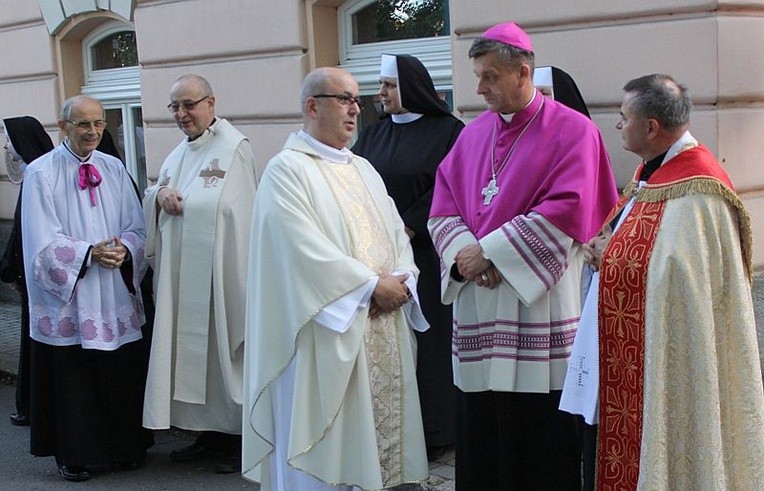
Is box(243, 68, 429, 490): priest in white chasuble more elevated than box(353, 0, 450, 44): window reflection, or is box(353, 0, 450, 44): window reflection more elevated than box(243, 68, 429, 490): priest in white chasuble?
box(353, 0, 450, 44): window reflection

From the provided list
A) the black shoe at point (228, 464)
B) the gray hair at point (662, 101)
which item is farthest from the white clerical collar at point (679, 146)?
the black shoe at point (228, 464)

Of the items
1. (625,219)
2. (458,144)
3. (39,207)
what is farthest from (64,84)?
(625,219)

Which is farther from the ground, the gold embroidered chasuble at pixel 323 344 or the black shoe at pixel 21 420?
the gold embroidered chasuble at pixel 323 344

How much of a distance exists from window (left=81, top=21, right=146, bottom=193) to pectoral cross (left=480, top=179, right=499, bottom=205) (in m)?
6.50

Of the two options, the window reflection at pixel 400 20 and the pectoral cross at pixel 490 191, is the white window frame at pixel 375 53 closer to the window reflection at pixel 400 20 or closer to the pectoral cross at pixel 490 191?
the window reflection at pixel 400 20

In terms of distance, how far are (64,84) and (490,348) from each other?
770cm

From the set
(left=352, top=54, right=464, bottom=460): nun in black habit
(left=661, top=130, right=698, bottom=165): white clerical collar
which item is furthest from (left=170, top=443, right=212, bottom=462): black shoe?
(left=661, top=130, right=698, bottom=165): white clerical collar

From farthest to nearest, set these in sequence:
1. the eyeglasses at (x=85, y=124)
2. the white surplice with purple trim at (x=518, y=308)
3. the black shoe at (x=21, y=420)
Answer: the black shoe at (x=21, y=420)
the eyeglasses at (x=85, y=124)
the white surplice with purple trim at (x=518, y=308)

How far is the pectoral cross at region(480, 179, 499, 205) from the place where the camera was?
13.6 ft

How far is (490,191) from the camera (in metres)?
4.15

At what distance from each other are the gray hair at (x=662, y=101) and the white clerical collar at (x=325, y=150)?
136 centimetres

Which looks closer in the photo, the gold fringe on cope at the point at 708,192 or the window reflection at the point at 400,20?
the gold fringe on cope at the point at 708,192

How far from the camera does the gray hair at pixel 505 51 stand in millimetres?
4016

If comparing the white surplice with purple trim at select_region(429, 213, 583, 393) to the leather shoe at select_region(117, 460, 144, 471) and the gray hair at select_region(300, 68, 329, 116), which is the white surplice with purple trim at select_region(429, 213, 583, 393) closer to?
the gray hair at select_region(300, 68, 329, 116)
